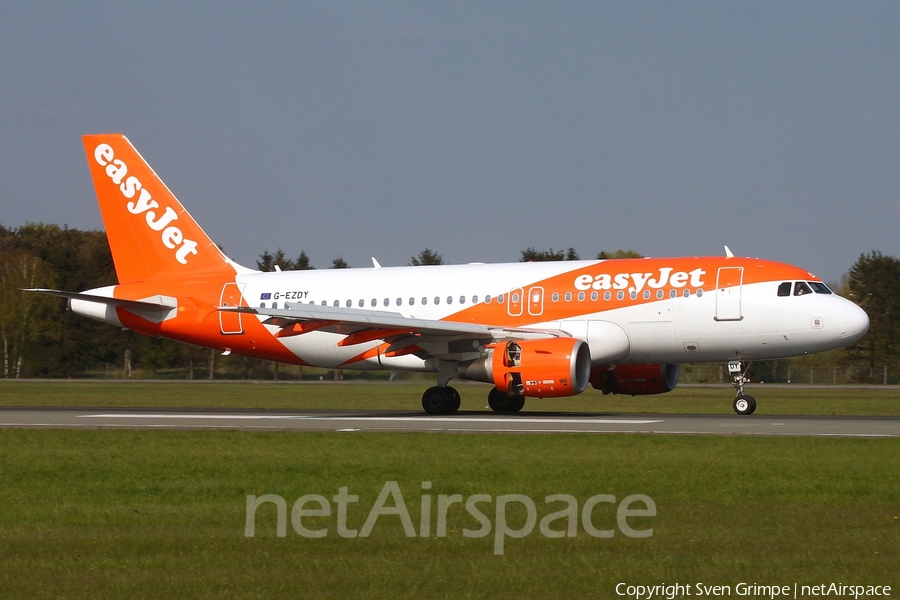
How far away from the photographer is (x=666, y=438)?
62.1 ft

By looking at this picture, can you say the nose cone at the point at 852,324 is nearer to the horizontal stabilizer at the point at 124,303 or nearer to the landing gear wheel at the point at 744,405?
the landing gear wheel at the point at 744,405

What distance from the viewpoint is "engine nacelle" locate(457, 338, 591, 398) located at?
81.0 ft

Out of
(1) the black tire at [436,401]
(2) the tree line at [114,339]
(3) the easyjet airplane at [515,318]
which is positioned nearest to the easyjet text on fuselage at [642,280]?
(3) the easyjet airplane at [515,318]

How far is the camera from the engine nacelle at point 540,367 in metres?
24.7

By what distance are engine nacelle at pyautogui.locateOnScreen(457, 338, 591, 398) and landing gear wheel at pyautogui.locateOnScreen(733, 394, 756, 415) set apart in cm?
393

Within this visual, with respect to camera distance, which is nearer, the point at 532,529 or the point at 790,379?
the point at 532,529

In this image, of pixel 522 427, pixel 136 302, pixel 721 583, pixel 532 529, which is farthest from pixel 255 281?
pixel 721 583

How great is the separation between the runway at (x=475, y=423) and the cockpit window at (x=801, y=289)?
2906 mm

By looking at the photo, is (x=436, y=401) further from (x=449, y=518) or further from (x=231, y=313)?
(x=449, y=518)

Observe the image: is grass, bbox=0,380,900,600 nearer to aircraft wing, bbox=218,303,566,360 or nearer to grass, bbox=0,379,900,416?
aircraft wing, bbox=218,303,566,360

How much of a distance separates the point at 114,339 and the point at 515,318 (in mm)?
53432

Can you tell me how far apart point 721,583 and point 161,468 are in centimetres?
906

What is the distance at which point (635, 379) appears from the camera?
28.8 meters

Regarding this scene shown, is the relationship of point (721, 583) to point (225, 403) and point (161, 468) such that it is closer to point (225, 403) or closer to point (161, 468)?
point (161, 468)
